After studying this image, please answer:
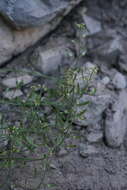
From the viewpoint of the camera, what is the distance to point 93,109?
109 inches

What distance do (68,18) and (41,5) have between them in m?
0.43

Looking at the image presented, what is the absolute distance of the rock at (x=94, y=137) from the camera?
8.79 ft

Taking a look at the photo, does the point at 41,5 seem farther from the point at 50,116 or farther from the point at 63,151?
the point at 63,151

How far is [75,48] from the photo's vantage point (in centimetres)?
311

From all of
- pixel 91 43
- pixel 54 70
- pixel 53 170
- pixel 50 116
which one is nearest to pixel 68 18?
pixel 91 43

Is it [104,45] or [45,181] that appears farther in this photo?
[104,45]

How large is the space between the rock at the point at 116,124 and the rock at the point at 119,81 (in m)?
0.13

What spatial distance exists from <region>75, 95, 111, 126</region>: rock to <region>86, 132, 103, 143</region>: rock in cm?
7

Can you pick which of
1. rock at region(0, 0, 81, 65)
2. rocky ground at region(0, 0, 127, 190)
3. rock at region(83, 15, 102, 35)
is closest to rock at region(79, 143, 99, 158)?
rocky ground at region(0, 0, 127, 190)

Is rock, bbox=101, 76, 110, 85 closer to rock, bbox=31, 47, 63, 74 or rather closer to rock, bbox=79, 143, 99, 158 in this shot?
rock, bbox=31, 47, 63, 74

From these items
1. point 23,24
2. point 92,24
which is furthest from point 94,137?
point 92,24

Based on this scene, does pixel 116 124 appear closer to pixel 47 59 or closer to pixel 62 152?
pixel 62 152

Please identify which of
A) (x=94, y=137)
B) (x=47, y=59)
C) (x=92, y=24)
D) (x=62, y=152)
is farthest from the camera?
(x=92, y=24)

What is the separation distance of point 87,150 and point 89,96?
1.16ft
